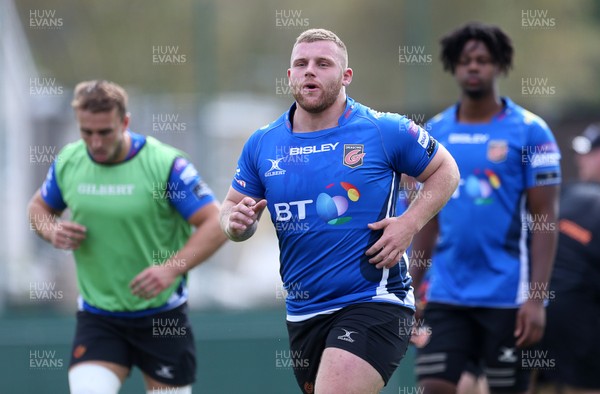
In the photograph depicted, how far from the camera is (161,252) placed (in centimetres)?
711

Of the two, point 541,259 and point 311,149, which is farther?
point 541,259

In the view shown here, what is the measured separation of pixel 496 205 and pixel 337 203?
202cm

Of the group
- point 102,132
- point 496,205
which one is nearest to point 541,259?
point 496,205

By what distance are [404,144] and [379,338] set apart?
103 cm

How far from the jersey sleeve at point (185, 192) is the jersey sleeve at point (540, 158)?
2.17m

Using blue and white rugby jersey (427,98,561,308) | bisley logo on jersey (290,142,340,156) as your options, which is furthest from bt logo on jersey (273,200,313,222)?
blue and white rugby jersey (427,98,561,308)

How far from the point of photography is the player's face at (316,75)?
5.55 meters

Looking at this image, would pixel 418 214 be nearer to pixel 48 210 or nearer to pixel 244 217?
pixel 244 217

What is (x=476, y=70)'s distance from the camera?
24.3 feet

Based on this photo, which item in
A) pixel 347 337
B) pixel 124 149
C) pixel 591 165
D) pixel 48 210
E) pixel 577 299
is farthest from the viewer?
pixel 591 165

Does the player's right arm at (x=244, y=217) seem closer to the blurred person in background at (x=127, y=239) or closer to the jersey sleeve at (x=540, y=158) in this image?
the blurred person in background at (x=127, y=239)

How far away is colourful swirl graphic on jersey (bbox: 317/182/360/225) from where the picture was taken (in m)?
5.51

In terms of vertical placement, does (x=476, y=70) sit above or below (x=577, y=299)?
above

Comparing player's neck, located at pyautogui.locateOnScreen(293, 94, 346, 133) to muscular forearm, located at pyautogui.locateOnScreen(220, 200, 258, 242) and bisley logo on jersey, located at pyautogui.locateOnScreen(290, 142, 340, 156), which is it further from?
muscular forearm, located at pyautogui.locateOnScreen(220, 200, 258, 242)
